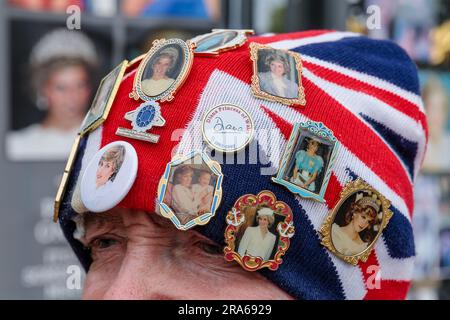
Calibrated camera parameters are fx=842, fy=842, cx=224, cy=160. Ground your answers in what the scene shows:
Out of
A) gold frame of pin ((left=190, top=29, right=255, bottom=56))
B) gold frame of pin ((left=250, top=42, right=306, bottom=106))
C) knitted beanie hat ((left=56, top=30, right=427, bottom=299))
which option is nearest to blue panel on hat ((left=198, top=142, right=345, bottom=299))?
knitted beanie hat ((left=56, top=30, right=427, bottom=299))

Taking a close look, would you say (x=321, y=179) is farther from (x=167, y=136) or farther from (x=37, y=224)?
(x=37, y=224)

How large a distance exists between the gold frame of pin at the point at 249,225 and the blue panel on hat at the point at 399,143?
31 centimetres

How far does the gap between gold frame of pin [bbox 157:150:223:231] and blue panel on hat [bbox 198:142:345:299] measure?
0.6 inches

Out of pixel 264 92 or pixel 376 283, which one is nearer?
pixel 264 92

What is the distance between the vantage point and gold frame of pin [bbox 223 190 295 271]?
5.41 ft

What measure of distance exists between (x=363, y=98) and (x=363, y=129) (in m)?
0.08

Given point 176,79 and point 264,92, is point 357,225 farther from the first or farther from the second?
point 176,79

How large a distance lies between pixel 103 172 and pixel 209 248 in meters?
0.27

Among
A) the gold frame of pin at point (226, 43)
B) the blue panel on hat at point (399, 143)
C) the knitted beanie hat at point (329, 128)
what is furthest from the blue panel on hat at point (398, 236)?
the gold frame of pin at point (226, 43)

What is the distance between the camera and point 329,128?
1.74 metres

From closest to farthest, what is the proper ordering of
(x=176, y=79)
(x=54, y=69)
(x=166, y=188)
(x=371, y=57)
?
(x=166, y=188) < (x=176, y=79) < (x=371, y=57) < (x=54, y=69)

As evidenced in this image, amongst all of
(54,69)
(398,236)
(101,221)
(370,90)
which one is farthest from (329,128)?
(54,69)

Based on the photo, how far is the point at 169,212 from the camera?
1.63 m

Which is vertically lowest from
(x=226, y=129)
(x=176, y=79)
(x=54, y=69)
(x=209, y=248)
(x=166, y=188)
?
(x=209, y=248)
